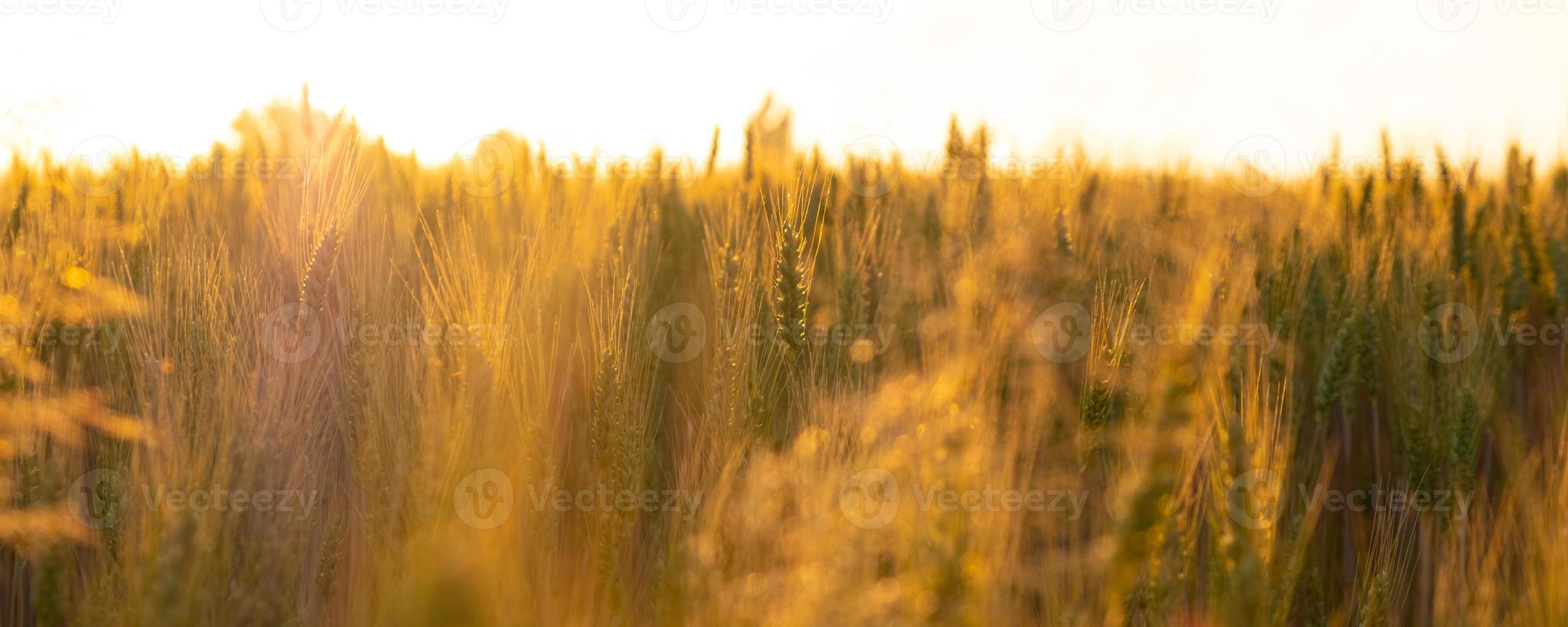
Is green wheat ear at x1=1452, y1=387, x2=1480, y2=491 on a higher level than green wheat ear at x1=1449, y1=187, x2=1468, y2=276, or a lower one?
lower

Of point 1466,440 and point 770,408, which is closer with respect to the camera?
point 770,408

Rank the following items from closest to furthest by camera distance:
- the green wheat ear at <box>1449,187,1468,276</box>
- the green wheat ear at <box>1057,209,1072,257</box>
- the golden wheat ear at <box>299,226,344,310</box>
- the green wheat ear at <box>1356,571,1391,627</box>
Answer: the green wheat ear at <box>1356,571,1391,627</box>, the golden wheat ear at <box>299,226,344,310</box>, the green wheat ear at <box>1057,209,1072,257</box>, the green wheat ear at <box>1449,187,1468,276</box>

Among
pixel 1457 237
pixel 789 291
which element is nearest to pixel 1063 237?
pixel 789 291

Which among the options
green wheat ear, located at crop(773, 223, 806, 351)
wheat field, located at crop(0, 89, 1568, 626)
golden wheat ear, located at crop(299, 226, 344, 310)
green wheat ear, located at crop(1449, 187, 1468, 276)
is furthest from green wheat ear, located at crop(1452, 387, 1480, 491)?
golden wheat ear, located at crop(299, 226, 344, 310)

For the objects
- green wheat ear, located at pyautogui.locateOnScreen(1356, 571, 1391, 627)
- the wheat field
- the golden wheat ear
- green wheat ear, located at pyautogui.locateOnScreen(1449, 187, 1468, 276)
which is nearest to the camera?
the wheat field

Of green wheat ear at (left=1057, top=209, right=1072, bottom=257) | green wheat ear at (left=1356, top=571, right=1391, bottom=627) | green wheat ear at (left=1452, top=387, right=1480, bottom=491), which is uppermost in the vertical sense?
green wheat ear at (left=1057, top=209, right=1072, bottom=257)

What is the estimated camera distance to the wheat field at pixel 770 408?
4.68 ft

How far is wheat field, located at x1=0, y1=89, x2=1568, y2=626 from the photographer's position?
1.43 metres

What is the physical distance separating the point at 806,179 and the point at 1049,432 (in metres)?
0.98

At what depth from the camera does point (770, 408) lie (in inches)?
85.9

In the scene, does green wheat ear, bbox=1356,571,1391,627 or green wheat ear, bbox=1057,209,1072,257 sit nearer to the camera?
green wheat ear, bbox=1356,571,1391,627

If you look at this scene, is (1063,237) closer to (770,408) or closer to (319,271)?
(770,408)

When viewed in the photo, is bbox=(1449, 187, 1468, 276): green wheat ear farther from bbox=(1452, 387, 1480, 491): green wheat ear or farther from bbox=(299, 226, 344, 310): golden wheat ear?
bbox=(299, 226, 344, 310): golden wheat ear

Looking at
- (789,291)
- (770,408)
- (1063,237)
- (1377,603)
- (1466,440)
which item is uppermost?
(1063,237)
